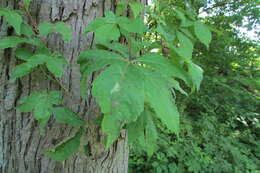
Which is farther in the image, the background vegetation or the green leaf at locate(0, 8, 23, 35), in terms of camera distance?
the background vegetation

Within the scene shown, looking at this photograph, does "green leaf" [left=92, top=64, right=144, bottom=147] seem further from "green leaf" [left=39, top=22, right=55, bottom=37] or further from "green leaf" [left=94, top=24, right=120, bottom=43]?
"green leaf" [left=39, top=22, right=55, bottom=37]

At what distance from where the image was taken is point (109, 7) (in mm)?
756

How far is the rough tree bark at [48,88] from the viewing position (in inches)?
27.9

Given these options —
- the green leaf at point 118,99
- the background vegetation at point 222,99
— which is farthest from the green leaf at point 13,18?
the background vegetation at point 222,99

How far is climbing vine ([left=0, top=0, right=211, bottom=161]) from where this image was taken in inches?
15.2

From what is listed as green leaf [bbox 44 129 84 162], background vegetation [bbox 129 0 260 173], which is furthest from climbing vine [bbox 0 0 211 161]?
background vegetation [bbox 129 0 260 173]

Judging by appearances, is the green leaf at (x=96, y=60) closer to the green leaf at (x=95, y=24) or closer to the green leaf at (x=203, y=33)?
the green leaf at (x=95, y=24)

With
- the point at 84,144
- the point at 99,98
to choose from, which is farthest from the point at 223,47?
the point at 99,98

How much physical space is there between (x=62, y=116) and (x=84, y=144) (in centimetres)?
19

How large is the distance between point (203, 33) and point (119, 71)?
489 mm

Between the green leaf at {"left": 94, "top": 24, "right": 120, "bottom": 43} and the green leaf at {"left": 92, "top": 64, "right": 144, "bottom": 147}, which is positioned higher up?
the green leaf at {"left": 94, "top": 24, "right": 120, "bottom": 43}

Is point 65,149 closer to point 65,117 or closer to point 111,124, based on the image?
point 65,117

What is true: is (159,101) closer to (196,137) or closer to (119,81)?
(119,81)

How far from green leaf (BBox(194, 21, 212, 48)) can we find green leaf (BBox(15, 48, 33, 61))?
2.13 feet
